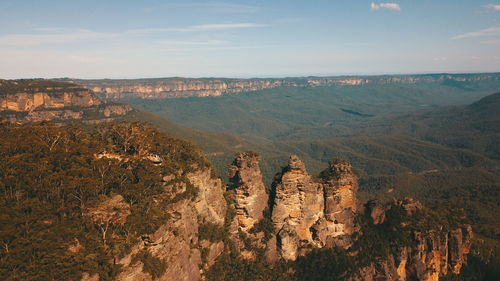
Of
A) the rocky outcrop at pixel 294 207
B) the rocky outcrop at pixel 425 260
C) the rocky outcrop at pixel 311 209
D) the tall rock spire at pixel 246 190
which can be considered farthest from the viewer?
the rocky outcrop at pixel 425 260

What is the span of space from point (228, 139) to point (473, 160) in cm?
12171

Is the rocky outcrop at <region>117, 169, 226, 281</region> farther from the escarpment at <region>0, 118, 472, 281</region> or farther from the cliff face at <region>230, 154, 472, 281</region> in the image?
the cliff face at <region>230, 154, 472, 281</region>

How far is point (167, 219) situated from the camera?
29.0 m

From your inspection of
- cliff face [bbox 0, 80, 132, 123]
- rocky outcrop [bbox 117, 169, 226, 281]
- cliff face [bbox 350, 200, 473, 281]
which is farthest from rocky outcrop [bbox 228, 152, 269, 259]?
cliff face [bbox 0, 80, 132, 123]

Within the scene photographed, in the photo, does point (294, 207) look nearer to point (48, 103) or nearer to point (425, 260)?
point (425, 260)

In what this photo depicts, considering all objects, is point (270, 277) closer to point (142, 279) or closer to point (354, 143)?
point (142, 279)

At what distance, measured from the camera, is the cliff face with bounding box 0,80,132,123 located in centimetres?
11069

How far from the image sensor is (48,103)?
124750 mm

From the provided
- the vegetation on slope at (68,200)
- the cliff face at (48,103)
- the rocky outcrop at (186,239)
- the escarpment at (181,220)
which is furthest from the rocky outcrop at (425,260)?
the cliff face at (48,103)

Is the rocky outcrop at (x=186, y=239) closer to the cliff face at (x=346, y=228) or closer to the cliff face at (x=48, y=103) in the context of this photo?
the cliff face at (x=346, y=228)

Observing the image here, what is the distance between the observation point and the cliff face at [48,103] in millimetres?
110688

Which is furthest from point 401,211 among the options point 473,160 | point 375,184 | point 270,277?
point 473,160

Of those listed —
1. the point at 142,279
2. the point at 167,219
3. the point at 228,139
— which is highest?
the point at 167,219

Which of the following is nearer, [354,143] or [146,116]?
[146,116]
